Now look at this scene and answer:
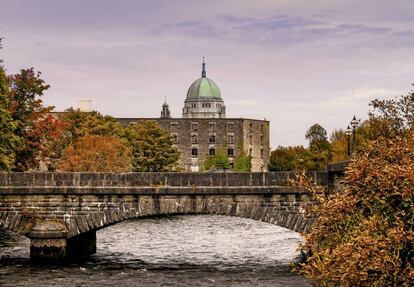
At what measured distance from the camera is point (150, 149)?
93.4m

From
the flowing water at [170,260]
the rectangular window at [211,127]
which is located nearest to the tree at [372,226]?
the flowing water at [170,260]

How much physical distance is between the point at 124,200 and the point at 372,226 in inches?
816

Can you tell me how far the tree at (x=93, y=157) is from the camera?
70.8 metres

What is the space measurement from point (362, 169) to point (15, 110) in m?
43.8

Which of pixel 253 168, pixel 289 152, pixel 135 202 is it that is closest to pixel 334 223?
pixel 135 202

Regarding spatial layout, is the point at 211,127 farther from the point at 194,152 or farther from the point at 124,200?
the point at 124,200

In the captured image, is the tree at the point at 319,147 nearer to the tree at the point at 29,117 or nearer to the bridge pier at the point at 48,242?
the tree at the point at 29,117

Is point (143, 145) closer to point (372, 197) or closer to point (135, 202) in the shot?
point (135, 202)

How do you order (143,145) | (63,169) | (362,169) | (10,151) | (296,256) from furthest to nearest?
(143,145) → (63,169) → (10,151) → (296,256) → (362,169)

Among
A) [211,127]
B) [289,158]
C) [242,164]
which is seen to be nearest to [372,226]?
[242,164]

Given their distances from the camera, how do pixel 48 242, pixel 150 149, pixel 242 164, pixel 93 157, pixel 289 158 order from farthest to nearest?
pixel 289 158, pixel 242 164, pixel 150 149, pixel 93 157, pixel 48 242

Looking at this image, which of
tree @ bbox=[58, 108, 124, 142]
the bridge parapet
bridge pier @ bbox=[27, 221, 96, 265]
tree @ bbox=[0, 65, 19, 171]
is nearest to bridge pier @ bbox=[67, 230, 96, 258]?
bridge pier @ bbox=[27, 221, 96, 265]

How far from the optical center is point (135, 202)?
113 feet

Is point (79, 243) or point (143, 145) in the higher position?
point (143, 145)
